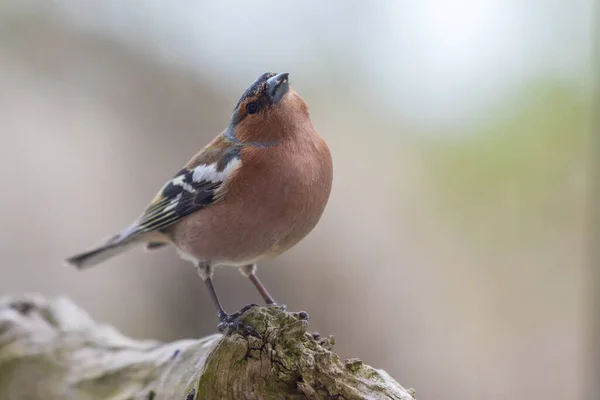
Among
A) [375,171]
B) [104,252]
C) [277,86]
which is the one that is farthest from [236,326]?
[375,171]

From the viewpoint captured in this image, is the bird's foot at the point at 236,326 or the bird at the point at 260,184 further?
the bird at the point at 260,184

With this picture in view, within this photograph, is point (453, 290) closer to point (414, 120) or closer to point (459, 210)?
point (459, 210)

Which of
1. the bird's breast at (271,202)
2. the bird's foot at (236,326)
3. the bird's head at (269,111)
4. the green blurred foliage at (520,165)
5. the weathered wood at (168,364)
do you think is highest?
the bird's head at (269,111)

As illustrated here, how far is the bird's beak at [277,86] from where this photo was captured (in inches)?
82.2

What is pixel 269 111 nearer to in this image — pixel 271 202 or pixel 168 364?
pixel 271 202

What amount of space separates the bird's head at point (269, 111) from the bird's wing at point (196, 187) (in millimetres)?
118

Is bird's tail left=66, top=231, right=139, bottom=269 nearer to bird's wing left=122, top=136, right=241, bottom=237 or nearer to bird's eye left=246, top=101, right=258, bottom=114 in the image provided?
bird's wing left=122, top=136, right=241, bottom=237

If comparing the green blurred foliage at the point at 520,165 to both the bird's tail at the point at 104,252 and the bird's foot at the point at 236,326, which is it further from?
the bird's foot at the point at 236,326

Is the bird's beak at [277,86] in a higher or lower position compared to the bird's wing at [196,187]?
higher

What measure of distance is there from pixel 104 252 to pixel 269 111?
136 cm

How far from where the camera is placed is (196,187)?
2443 millimetres

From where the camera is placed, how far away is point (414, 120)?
165 inches

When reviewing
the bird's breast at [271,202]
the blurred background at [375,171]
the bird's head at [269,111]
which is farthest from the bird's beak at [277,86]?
the blurred background at [375,171]

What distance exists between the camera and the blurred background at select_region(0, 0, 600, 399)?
12.1ft
